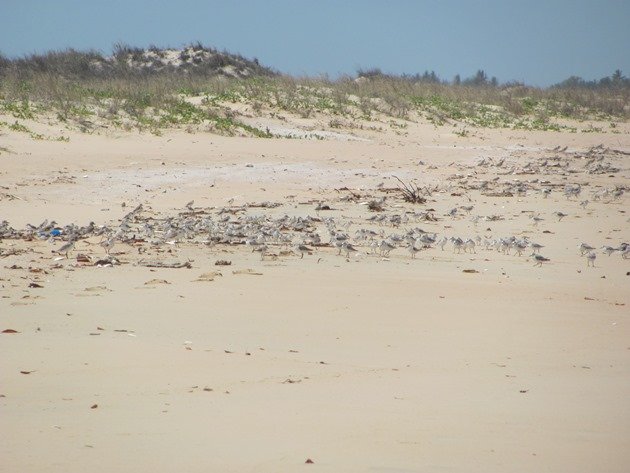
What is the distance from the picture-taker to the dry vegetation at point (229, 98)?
22750 millimetres

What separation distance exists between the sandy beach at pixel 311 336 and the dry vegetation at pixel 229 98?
6.72 m

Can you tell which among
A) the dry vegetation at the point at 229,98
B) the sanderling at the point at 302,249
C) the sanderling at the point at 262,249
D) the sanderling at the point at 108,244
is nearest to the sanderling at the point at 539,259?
the sanderling at the point at 302,249

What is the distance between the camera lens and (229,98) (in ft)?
86.8

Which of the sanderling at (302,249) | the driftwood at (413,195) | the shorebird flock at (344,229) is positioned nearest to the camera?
the sanderling at (302,249)

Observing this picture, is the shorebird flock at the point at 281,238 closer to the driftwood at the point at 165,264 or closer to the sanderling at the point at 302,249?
the sanderling at the point at 302,249

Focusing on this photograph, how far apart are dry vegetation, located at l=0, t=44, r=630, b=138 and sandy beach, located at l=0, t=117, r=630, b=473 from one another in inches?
265

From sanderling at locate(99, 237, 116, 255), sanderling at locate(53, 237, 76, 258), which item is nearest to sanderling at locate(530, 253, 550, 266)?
sanderling at locate(99, 237, 116, 255)

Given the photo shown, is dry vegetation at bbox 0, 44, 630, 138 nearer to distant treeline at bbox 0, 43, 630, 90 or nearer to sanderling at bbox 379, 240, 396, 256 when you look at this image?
distant treeline at bbox 0, 43, 630, 90

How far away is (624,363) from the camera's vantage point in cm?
640

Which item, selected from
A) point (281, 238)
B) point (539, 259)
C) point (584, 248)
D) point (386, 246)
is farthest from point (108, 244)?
point (584, 248)

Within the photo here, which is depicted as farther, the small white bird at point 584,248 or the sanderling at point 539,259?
the small white bird at point 584,248

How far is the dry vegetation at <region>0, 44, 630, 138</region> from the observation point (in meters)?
22.8

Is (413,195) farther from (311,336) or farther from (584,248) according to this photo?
(311,336)

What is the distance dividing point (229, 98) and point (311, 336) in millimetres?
20275
